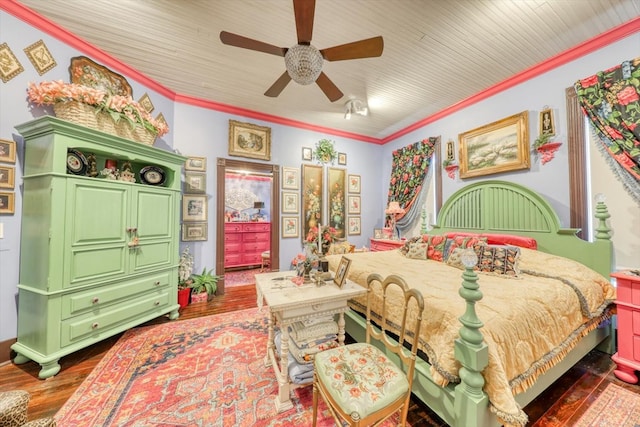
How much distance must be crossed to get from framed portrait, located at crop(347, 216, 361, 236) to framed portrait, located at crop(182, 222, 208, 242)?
2964 mm

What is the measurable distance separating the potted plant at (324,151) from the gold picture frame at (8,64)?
3887mm

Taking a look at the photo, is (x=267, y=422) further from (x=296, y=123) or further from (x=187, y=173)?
(x=296, y=123)

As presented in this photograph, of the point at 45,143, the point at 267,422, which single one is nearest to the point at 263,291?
the point at 267,422

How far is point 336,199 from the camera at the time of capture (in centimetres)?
505

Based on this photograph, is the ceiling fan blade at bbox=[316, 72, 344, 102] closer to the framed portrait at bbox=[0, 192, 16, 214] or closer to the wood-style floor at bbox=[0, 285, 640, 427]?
the wood-style floor at bbox=[0, 285, 640, 427]

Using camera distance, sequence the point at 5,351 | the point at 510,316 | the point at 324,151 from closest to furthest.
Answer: the point at 510,316, the point at 5,351, the point at 324,151

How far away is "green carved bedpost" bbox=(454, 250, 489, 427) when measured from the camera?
45.5 inches

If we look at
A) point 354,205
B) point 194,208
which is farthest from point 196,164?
point 354,205

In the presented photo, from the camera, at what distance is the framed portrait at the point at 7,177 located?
2080 mm

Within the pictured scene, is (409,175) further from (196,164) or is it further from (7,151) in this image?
(7,151)

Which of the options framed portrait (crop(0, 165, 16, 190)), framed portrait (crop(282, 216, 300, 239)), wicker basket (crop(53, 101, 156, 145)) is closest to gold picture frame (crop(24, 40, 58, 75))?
wicker basket (crop(53, 101, 156, 145))

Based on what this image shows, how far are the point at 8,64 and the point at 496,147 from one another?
5527mm

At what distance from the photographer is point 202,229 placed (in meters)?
3.86

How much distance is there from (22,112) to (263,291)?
2.95 meters
